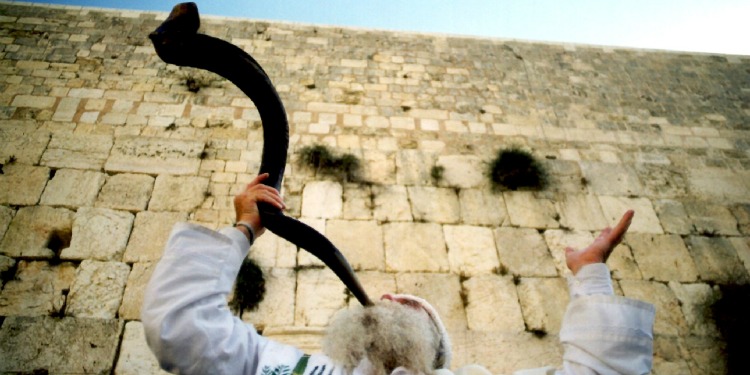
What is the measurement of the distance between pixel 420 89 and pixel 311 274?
3044 millimetres

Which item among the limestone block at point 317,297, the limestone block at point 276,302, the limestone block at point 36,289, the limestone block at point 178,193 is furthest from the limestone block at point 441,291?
the limestone block at point 36,289

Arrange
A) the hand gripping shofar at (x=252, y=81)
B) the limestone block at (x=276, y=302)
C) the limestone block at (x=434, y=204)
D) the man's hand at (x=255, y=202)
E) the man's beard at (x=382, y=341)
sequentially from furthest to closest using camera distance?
the limestone block at (x=434, y=204)
the limestone block at (x=276, y=302)
the man's beard at (x=382, y=341)
the man's hand at (x=255, y=202)
the hand gripping shofar at (x=252, y=81)

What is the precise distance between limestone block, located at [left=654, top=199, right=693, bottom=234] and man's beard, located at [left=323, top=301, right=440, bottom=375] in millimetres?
3992

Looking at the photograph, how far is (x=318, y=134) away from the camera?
181 inches

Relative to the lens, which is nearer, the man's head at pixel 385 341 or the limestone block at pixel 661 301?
the man's head at pixel 385 341

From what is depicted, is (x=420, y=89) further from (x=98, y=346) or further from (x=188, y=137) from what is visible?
(x=98, y=346)

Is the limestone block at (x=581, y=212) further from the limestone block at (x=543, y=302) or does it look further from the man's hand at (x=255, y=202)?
the man's hand at (x=255, y=202)

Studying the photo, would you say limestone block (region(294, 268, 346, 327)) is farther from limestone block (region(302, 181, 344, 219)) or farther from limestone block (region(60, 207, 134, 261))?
limestone block (region(60, 207, 134, 261))

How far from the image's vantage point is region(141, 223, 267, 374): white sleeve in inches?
48.2

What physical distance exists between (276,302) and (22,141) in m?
3.39

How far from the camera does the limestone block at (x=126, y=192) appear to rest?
12.5 ft

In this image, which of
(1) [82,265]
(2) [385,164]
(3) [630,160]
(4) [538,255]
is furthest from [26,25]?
(3) [630,160]

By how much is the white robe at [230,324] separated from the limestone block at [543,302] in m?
2.14

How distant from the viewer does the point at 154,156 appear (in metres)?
4.18
